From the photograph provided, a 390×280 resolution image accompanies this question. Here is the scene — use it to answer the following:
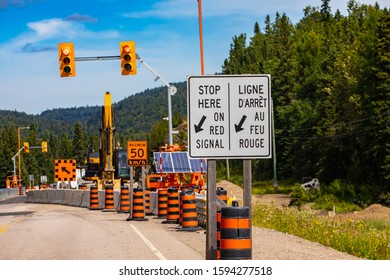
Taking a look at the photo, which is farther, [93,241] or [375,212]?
[375,212]

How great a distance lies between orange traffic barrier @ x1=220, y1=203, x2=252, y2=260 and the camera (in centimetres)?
1121

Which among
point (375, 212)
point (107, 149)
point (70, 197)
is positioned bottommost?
point (375, 212)

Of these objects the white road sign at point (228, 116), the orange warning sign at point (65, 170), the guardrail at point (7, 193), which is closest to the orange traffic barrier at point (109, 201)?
the orange warning sign at point (65, 170)

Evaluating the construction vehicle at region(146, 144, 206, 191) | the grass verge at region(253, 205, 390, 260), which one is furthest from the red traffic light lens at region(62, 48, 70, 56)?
the construction vehicle at region(146, 144, 206, 191)

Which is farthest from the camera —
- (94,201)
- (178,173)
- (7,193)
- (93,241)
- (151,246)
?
(7,193)

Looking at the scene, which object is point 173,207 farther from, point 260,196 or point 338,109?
point 338,109

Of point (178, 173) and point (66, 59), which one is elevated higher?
point (66, 59)

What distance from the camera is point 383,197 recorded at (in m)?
55.1

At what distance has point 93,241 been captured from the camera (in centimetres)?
1927

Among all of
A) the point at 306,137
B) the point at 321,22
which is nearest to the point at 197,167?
the point at 306,137

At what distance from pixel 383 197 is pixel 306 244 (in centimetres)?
3792

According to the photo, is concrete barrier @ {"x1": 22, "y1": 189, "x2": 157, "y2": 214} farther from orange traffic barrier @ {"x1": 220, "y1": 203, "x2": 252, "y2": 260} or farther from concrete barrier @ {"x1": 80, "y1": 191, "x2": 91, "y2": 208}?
orange traffic barrier @ {"x1": 220, "y1": 203, "x2": 252, "y2": 260}

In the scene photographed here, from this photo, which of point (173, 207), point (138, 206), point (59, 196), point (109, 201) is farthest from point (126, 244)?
point (59, 196)

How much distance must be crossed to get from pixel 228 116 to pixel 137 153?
1760cm
